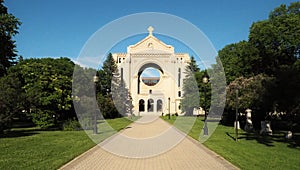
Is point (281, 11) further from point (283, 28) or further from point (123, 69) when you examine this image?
point (123, 69)

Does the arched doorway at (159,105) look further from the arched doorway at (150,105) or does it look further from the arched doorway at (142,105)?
the arched doorway at (142,105)

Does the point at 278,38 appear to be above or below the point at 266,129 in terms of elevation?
above

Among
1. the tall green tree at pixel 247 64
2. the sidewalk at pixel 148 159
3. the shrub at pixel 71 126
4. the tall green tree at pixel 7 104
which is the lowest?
the sidewalk at pixel 148 159

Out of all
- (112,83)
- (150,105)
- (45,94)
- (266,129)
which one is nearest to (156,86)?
(150,105)

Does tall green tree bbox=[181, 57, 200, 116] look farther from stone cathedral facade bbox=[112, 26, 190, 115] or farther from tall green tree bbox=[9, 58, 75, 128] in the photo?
tall green tree bbox=[9, 58, 75, 128]

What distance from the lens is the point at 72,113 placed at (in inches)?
1034

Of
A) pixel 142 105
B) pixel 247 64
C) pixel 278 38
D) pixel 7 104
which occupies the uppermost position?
pixel 278 38

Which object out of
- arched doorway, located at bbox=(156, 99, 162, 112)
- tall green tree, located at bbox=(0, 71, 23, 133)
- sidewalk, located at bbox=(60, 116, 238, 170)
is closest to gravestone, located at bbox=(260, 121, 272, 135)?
sidewalk, located at bbox=(60, 116, 238, 170)

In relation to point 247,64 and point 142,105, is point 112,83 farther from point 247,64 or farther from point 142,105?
point 247,64

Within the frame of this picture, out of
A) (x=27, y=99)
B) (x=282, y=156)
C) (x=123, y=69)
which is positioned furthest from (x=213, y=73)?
(x=123, y=69)

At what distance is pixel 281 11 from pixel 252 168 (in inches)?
822

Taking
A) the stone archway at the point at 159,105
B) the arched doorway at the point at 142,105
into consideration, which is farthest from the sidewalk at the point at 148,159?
the stone archway at the point at 159,105

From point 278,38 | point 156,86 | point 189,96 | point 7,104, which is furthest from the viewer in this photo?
point 156,86

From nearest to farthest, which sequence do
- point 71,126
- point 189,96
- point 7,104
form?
point 7,104 → point 71,126 → point 189,96
